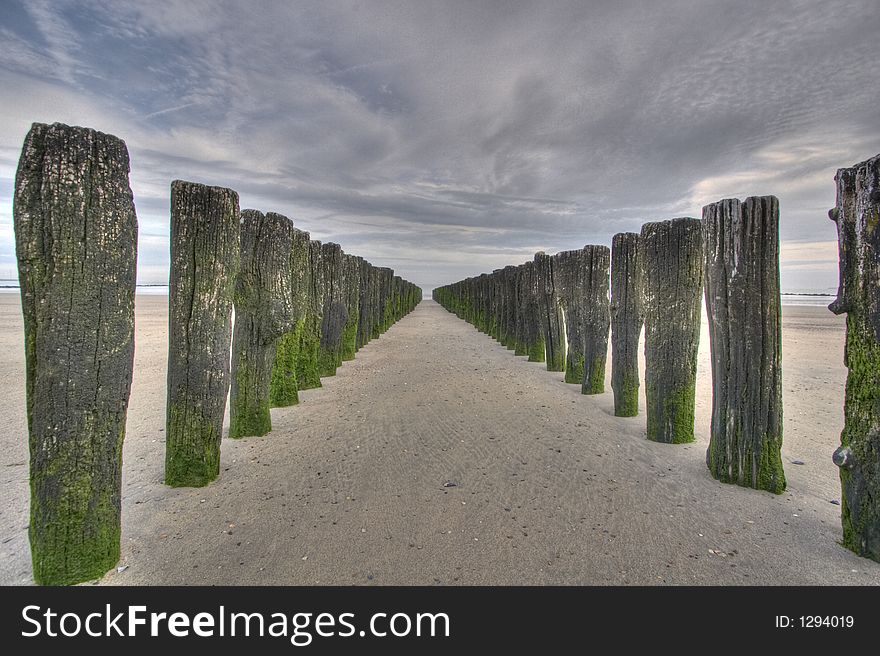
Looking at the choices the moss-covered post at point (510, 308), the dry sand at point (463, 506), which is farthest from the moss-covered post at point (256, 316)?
the moss-covered post at point (510, 308)

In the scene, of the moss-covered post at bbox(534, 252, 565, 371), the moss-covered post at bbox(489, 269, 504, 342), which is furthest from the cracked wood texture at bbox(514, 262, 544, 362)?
the moss-covered post at bbox(489, 269, 504, 342)

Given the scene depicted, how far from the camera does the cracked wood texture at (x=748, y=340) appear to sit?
3.54 m

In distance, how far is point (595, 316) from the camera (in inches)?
277

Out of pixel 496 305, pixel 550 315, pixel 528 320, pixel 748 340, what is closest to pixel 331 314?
pixel 550 315

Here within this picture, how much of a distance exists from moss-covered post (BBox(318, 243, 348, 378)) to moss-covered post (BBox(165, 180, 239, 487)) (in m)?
4.44

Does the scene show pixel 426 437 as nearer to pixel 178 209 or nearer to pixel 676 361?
pixel 676 361

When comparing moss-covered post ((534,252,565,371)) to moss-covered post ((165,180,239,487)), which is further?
moss-covered post ((534,252,565,371))

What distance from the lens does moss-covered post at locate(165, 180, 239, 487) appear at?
3.52 meters

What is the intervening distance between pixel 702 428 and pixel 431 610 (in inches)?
174

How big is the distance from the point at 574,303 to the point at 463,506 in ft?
16.6

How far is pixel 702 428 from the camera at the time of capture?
210 inches

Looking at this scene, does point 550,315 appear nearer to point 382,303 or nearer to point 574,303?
point 574,303

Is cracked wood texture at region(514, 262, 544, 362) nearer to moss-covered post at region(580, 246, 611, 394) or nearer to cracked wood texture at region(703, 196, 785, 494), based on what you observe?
moss-covered post at region(580, 246, 611, 394)

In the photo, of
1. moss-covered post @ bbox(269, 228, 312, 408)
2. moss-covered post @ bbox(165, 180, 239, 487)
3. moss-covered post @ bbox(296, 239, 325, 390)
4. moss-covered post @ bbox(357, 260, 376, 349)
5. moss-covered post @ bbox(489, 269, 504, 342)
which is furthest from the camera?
moss-covered post @ bbox(489, 269, 504, 342)
